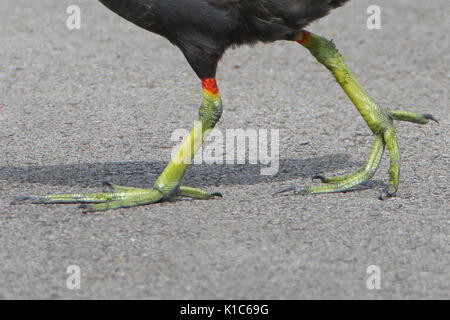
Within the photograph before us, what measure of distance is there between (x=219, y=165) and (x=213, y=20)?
1.66 meters

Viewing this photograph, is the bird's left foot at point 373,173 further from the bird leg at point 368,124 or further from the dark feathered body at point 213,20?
the dark feathered body at point 213,20

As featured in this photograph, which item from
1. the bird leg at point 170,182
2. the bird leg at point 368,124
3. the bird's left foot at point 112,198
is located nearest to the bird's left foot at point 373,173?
the bird leg at point 368,124

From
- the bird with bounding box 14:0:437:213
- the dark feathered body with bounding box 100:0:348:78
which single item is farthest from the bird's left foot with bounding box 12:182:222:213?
the dark feathered body with bounding box 100:0:348:78

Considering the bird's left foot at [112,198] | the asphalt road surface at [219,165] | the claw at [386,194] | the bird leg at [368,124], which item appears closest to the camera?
the asphalt road surface at [219,165]

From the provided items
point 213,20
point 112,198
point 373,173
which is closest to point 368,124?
point 373,173

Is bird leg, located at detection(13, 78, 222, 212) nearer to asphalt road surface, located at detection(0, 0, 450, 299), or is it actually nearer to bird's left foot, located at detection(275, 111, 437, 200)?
asphalt road surface, located at detection(0, 0, 450, 299)

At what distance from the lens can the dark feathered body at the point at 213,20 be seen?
5.81 meters

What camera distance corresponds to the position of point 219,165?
7.21 m

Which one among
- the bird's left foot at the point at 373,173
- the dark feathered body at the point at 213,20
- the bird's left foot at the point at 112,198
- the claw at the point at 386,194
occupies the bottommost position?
the bird's left foot at the point at 112,198

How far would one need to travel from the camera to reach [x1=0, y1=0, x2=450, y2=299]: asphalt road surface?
4930 millimetres

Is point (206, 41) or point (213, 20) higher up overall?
point (213, 20)

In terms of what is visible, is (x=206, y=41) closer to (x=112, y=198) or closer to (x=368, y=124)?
(x=112, y=198)
